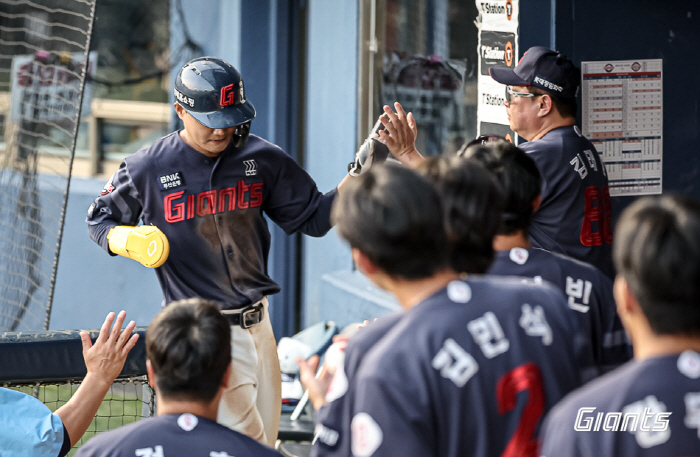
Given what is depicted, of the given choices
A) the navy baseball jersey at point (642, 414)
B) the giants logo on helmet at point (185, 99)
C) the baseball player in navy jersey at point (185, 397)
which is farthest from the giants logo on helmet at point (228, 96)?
the navy baseball jersey at point (642, 414)

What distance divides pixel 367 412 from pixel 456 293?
11.6 inches

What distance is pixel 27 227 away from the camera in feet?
26.1

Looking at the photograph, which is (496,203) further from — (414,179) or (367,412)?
(367,412)

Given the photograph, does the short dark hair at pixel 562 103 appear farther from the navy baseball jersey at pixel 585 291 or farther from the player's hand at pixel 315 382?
the player's hand at pixel 315 382

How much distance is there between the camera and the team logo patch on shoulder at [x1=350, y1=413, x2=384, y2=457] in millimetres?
1647

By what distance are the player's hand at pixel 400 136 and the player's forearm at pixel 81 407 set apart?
140cm

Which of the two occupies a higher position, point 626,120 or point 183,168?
point 626,120

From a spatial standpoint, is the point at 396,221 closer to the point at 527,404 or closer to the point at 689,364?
the point at 527,404

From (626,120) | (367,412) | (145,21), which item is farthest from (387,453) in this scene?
(145,21)

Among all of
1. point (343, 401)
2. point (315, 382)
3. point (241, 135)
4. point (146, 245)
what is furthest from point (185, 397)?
point (241, 135)

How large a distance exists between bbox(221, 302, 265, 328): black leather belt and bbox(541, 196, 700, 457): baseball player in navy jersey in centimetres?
213

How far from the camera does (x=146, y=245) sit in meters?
3.39

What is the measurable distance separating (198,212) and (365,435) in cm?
212

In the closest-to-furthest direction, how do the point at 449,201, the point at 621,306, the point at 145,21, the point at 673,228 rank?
1. the point at 673,228
2. the point at 621,306
3. the point at 449,201
4. the point at 145,21
